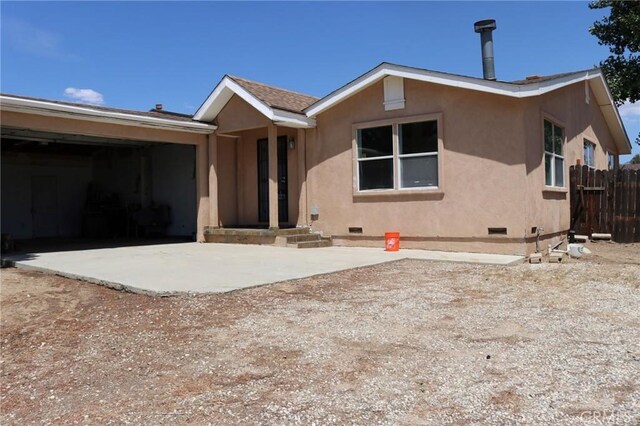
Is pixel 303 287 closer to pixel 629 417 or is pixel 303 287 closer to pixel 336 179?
pixel 629 417

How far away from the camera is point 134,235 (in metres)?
17.2

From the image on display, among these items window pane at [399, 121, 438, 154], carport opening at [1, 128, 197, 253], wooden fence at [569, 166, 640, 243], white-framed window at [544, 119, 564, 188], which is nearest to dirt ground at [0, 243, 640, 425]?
window pane at [399, 121, 438, 154]

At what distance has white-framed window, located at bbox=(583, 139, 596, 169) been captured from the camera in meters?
14.5

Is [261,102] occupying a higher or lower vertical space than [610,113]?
lower

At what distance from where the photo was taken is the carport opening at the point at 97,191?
53.5ft

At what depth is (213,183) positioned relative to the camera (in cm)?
1332

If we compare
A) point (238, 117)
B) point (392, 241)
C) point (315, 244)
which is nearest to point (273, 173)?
point (238, 117)

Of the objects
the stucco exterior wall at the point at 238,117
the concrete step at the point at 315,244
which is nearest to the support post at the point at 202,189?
the stucco exterior wall at the point at 238,117

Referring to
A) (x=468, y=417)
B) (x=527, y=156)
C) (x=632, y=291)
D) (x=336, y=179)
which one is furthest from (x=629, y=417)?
(x=336, y=179)

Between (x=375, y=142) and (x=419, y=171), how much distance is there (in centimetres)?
127

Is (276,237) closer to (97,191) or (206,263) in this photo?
(206,263)

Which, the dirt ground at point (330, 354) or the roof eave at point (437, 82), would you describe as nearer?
the dirt ground at point (330, 354)

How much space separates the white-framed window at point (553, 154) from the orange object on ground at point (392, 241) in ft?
11.7

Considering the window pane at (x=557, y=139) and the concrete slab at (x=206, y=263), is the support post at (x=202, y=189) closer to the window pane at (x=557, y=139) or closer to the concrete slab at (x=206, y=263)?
the concrete slab at (x=206, y=263)
